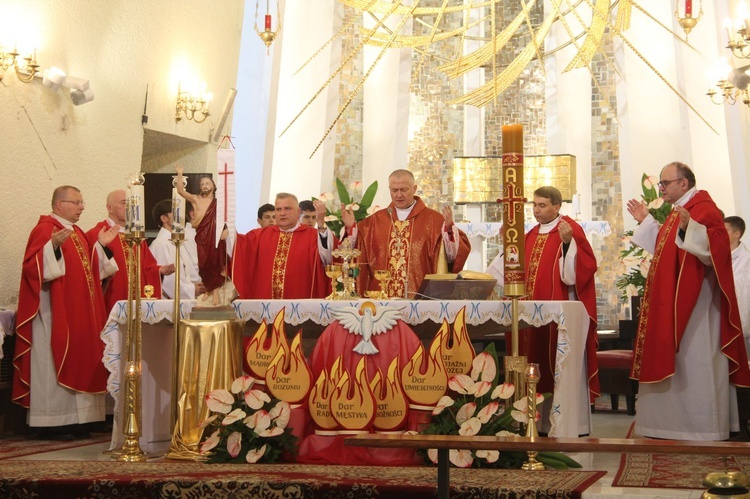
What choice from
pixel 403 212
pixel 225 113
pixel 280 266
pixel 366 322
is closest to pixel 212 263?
pixel 366 322

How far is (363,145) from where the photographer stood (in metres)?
13.8

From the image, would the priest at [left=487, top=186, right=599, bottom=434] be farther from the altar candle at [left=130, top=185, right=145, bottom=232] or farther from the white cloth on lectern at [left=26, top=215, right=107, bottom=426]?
the white cloth on lectern at [left=26, top=215, right=107, bottom=426]

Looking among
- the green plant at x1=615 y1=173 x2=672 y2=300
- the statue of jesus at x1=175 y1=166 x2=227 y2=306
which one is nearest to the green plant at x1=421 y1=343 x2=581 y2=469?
the statue of jesus at x1=175 y1=166 x2=227 y2=306

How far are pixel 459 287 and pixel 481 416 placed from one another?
0.93 metres

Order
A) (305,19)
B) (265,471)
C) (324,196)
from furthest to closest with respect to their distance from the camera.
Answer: (305,19), (324,196), (265,471)

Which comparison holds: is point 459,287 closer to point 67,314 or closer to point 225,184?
point 225,184

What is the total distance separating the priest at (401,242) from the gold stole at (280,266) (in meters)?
0.82

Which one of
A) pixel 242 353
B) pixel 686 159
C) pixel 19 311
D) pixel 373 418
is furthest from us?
pixel 686 159

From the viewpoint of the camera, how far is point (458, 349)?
215 inches

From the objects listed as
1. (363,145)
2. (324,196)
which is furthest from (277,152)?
(324,196)

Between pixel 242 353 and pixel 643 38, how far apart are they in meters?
9.08

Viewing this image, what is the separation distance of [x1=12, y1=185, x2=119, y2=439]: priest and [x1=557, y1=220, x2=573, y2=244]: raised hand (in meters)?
3.03

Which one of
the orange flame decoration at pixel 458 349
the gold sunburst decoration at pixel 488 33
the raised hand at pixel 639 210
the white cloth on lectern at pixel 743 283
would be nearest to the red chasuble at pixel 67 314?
the gold sunburst decoration at pixel 488 33

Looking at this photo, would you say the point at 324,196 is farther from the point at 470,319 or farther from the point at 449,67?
the point at 449,67
